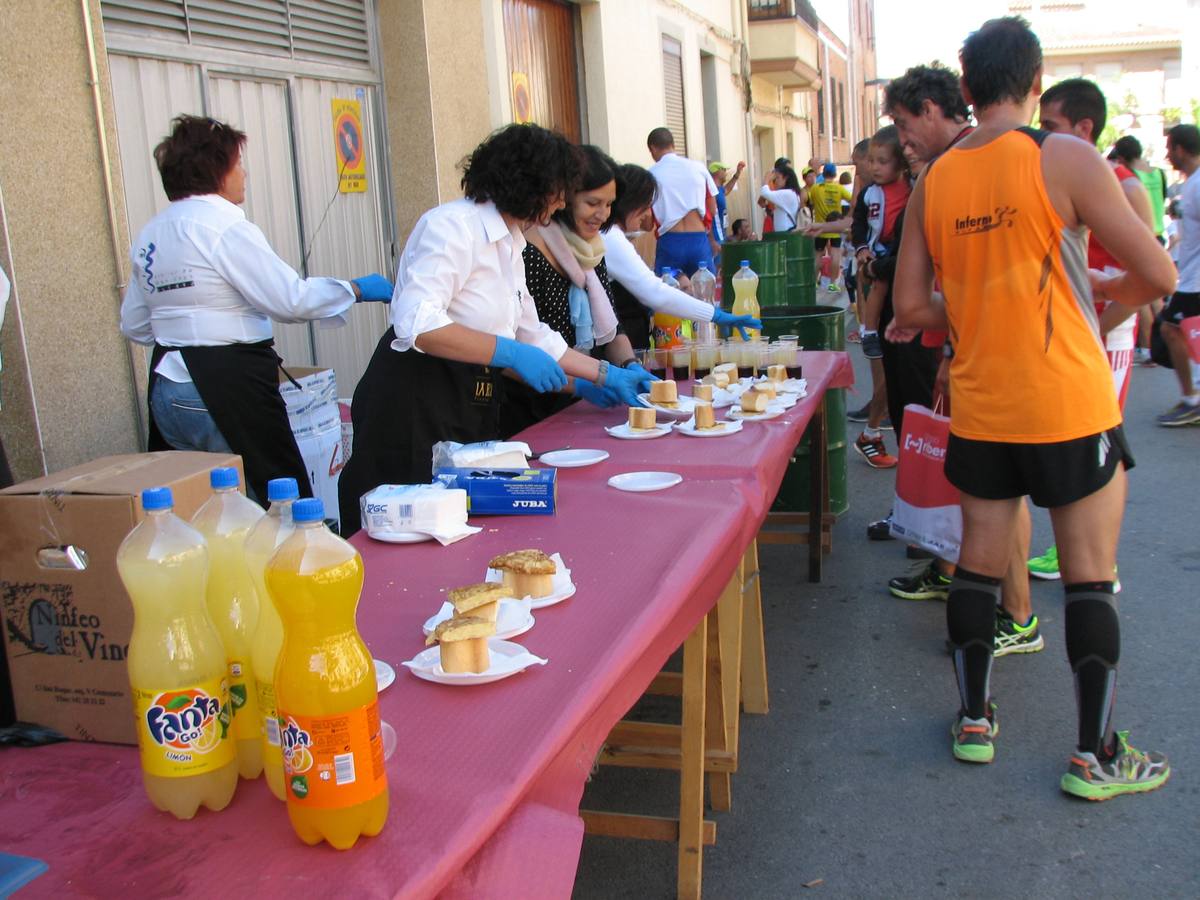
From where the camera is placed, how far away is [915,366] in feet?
15.9

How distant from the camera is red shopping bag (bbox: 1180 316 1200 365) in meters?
7.22

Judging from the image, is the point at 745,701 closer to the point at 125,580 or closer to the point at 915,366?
the point at 915,366

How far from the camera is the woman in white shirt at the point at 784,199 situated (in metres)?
15.5

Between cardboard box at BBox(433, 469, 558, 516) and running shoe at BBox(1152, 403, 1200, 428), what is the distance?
637cm

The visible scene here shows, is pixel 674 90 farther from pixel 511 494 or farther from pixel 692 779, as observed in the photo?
pixel 692 779

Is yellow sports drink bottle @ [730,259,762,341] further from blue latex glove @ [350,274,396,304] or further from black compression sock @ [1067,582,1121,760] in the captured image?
black compression sock @ [1067,582,1121,760]

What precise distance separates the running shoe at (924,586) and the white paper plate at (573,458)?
1922 mm

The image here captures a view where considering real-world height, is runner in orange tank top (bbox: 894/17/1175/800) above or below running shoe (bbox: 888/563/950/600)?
above

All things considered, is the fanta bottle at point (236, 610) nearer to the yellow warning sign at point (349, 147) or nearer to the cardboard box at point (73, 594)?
the cardboard box at point (73, 594)

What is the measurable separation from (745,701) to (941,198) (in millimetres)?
1751

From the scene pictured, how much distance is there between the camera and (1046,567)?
479cm

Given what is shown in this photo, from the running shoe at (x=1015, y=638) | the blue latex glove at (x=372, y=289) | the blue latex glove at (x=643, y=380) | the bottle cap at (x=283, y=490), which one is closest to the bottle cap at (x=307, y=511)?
the bottle cap at (x=283, y=490)

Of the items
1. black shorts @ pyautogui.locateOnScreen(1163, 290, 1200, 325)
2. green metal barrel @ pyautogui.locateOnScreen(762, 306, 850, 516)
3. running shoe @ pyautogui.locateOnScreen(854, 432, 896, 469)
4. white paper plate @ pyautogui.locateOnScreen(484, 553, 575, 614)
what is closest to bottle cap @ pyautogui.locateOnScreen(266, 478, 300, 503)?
white paper plate @ pyautogui.locateOnScreen(484, 553, 575, 614)

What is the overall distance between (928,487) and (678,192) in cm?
604
